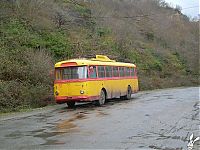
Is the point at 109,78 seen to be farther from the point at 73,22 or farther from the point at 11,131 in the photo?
the point at 73,22

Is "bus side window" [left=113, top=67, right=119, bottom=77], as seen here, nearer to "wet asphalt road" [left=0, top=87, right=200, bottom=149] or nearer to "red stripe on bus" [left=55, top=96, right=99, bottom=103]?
"red stripe on bus" [left=55, top=96, right=99, bottom=103]

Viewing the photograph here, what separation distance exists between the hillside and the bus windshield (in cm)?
200

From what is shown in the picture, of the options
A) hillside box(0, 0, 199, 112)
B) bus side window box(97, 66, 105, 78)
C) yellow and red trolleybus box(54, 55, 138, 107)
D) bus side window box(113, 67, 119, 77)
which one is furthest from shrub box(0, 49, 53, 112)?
bus side window box(113, 67, 119, 77)

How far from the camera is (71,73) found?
24.9 metres

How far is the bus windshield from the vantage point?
80.8 ft

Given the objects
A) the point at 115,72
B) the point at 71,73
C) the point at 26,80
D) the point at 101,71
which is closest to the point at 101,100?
the point at 101,71

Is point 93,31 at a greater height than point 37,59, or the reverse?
point 93,31

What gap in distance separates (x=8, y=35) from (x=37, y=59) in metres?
4.64

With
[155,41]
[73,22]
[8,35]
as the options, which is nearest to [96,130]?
[8,35]

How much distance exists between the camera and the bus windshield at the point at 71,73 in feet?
80.8

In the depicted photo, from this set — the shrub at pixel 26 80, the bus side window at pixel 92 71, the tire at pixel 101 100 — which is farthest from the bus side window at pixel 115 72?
the shrub at pixel 26 80

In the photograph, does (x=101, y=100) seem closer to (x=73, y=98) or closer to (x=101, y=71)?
(x=101, y=71)

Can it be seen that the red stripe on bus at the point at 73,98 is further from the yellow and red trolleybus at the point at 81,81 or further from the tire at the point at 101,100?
the tire at the point at 101,100

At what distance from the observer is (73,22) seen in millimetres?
50281
